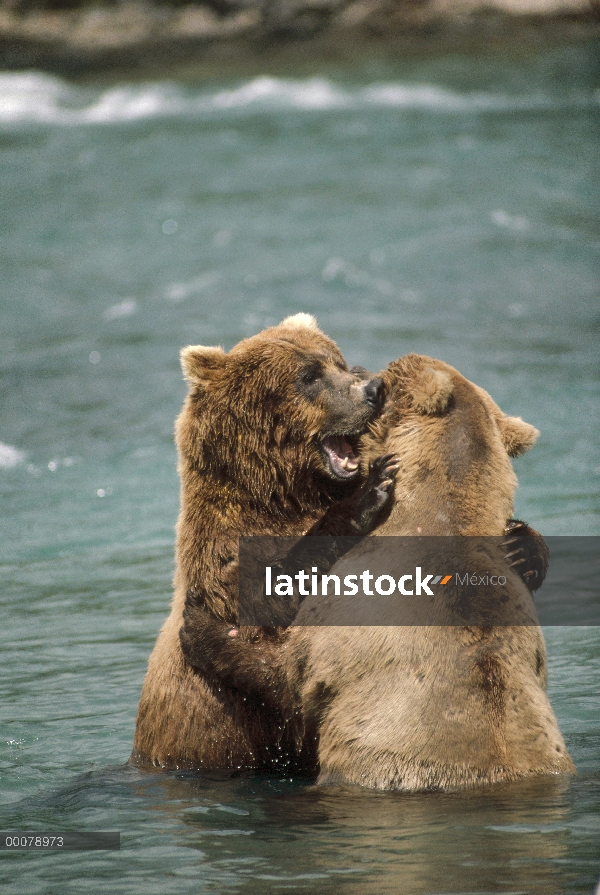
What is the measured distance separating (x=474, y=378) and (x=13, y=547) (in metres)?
5.77

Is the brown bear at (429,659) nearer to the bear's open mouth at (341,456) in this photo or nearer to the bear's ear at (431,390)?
the bear's ear at (431,390)

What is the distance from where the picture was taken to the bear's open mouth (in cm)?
519

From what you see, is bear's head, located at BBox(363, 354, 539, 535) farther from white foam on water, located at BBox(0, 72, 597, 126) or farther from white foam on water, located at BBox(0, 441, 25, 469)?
white foam on water, located at BBox(0, 72, 597, 126)

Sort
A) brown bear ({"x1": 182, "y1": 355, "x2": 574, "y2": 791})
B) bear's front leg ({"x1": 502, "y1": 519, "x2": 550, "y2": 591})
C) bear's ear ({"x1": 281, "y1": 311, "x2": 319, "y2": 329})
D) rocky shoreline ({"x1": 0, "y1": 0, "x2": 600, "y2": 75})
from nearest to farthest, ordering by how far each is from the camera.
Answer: brown bear ({"x1": 182, "y1": 355, "x2": 574, "y2": 791}), bear's front leg ({"x1": 502, "y1": 519, "x2": 550, "y2": 591}), bear's ear ({"x1": 281, "y1": 311, "x2": 319, "y2": 329}), rocky shoreline ({"x1": 0, "y1": 0, "x2": 600, "y2": 75})

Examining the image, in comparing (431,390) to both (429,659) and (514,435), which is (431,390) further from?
(429,659)

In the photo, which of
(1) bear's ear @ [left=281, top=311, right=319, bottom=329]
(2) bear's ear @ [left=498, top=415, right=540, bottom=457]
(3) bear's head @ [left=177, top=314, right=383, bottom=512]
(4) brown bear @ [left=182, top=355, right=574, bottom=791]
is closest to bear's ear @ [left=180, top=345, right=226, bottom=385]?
(3) bear's head @ [left=177, top=314, right=383, bottom=512]

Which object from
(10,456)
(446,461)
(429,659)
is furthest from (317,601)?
(10,456)

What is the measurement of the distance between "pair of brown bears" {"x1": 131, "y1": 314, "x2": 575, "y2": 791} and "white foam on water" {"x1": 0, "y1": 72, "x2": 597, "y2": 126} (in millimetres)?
26033

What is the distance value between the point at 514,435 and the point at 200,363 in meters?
1.30

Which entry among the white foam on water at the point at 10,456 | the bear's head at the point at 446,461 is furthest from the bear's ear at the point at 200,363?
the white foam on water at the point at 10,456

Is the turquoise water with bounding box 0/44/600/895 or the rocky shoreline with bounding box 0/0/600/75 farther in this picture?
the rocky shoreline with bounding box 0/0/600/75

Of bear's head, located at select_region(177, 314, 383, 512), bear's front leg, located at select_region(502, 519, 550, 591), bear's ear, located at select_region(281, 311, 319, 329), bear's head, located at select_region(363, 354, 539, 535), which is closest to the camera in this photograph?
bear's head, located at select_region(363, 354, 539, 535)

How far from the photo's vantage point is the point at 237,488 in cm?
530

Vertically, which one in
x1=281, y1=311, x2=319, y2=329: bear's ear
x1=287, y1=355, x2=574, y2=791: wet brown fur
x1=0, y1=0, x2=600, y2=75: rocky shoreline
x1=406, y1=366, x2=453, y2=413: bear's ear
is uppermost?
x1=0, y1=0, x2=600, y2=75: rocky shoreline
